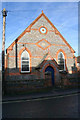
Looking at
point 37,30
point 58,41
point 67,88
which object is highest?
point 37,30

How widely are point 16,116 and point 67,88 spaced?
38.6 ft

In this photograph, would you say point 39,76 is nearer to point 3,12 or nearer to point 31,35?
point 31,35

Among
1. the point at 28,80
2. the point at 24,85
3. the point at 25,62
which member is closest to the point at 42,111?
the point at 24,85

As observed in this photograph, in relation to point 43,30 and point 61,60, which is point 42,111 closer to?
point 61,60

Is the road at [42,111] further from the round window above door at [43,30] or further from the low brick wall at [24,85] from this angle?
the round window above door at [43,30]

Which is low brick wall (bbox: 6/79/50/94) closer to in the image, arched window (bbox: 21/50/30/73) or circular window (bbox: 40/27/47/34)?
arched window (bbox: 21/50/30/73)

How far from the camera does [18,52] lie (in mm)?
17297

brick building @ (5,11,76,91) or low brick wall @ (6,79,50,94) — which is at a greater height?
brick building @ (5,11,76,91)

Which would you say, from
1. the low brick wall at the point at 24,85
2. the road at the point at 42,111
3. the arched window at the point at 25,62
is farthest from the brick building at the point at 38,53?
the road at the point at 42,111

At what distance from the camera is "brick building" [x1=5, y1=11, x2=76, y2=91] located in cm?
1673

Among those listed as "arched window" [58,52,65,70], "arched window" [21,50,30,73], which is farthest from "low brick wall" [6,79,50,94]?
"arched window" [58,52,65,70]

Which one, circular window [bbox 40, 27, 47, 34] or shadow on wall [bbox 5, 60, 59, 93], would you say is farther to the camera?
circular window [bbox 40, 27, 47, 34]

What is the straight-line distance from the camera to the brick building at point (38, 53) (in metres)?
16.7

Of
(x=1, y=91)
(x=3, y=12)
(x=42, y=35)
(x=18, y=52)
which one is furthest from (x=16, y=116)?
(x=42, y=35)
